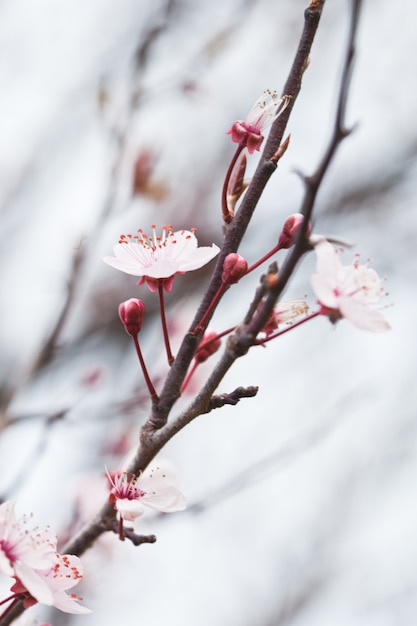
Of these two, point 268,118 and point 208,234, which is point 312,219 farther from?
point 208,234

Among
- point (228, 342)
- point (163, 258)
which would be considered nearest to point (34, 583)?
point (228, 342)

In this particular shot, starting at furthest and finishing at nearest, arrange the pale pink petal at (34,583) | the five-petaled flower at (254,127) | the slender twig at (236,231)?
the five-petaled flower at (254,127) → the slender twig at (236,231) → the pale pink petal at (34,583)

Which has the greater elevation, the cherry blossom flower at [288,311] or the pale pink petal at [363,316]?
the cherry blossom flower at [288,311]

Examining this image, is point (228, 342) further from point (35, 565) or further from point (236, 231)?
point (35, 565)

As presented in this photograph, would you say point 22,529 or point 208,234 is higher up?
point 208,234

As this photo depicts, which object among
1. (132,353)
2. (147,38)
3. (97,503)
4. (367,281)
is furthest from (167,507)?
(132,353)

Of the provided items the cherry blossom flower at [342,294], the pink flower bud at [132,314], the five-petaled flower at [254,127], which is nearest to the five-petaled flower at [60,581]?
the pink flower bud at [132,314]

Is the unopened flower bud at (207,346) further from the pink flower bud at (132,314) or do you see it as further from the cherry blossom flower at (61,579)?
the cherry blossom flower at (61,579)
